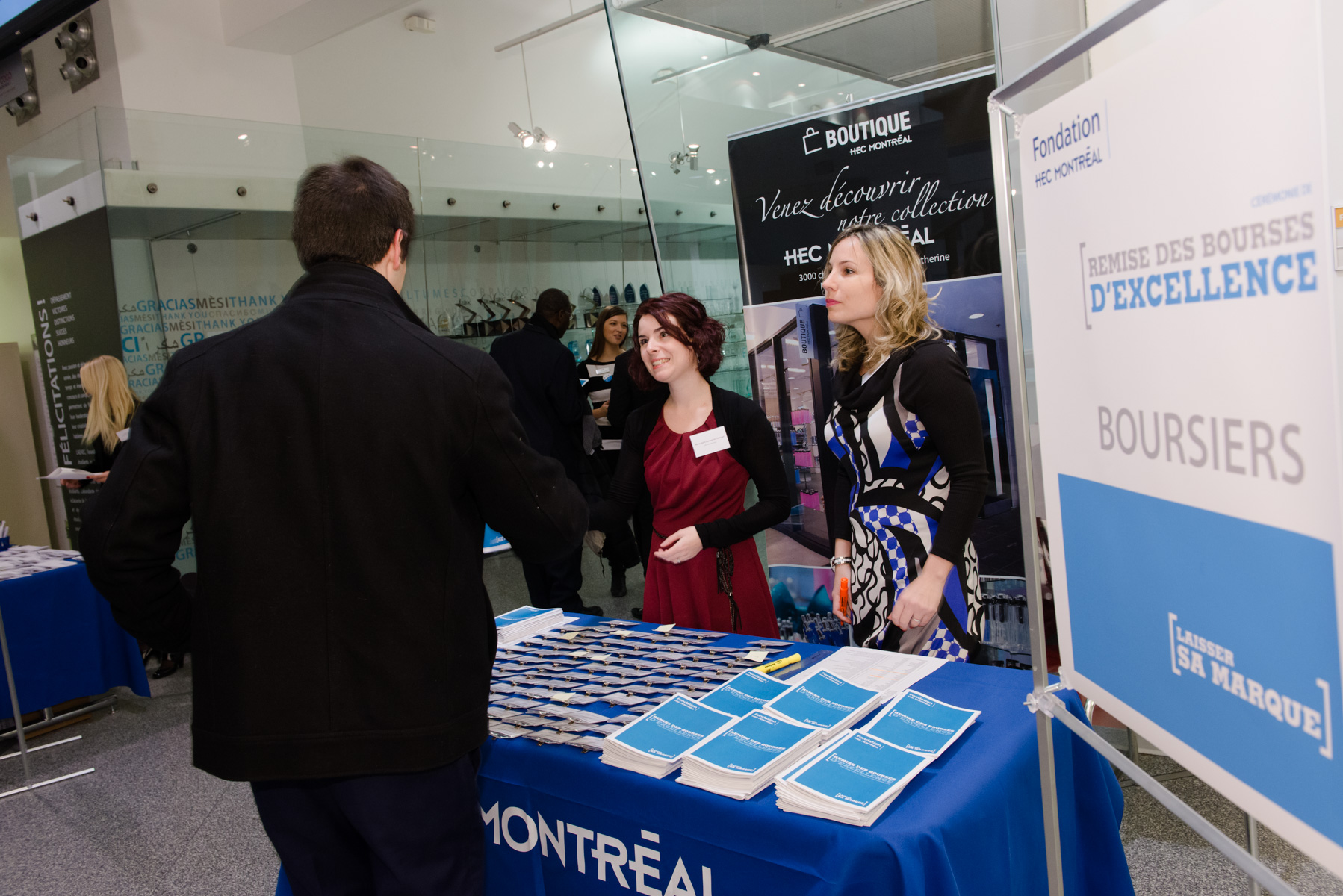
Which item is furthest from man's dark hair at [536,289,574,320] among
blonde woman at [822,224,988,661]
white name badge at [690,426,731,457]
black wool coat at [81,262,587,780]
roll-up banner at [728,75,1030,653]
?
black wool coat at [81,262,587,780]

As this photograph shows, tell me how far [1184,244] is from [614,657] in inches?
53.9

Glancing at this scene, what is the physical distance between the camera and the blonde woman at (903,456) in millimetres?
1971

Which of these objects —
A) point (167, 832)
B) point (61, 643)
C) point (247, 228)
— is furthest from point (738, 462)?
point (247, 228)

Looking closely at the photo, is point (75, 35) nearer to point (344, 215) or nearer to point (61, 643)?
point (61, 643)

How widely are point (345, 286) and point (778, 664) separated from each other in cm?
102

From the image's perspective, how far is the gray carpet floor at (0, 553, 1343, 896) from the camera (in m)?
2.26

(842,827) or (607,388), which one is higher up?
(607,388)

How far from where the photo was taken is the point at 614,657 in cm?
188

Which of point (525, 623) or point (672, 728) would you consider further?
point (525, 623)

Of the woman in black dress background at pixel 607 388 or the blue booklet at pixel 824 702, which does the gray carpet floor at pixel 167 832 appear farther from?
the woman in black dress background at pixel 607 388

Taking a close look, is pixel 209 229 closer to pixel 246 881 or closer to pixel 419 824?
pixel 246 881

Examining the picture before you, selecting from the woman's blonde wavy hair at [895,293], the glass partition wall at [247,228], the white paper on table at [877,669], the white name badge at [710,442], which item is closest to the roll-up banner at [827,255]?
the white name badge at [710,442]

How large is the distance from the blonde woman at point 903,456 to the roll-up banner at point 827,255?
66cm

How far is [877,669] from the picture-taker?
65.4 inches
